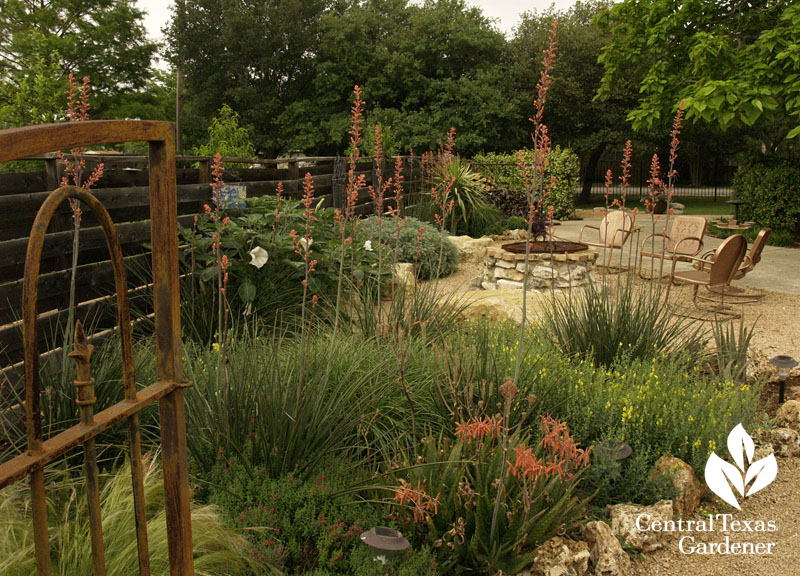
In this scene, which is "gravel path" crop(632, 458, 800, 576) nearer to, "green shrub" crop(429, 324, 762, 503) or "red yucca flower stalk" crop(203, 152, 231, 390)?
"green shrub" crop(429, 324, 762, 503)

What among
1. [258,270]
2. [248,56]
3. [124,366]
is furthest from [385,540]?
[248,56]

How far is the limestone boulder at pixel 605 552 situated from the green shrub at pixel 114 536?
4.13 feet

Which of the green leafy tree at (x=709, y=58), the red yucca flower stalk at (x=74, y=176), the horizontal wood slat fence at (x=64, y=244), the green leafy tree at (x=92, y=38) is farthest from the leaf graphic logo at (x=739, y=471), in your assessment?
the green leafy tree at (x=92, y=38)

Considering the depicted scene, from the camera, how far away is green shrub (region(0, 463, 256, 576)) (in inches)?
69.8

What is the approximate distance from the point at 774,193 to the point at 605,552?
39.8ft

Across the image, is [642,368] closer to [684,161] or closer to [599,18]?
[599,18]

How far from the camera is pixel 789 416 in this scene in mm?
3871

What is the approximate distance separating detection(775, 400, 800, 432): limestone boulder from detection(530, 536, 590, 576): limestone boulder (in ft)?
7.11

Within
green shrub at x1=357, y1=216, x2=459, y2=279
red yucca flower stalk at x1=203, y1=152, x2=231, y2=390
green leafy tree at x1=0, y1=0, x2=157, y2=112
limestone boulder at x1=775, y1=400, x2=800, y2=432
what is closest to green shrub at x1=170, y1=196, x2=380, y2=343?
red yucca flower stalk at x1=203, y1=152, x2=231, y2=390

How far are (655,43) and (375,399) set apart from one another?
33.5 feet

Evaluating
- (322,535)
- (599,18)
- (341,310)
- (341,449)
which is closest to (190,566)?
(322,535)

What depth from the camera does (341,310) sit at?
442 cm

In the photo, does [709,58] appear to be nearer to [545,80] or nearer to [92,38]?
[545,80]

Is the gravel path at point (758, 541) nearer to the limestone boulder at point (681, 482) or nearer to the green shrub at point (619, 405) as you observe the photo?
the limestone boulder at point (681, 482)
